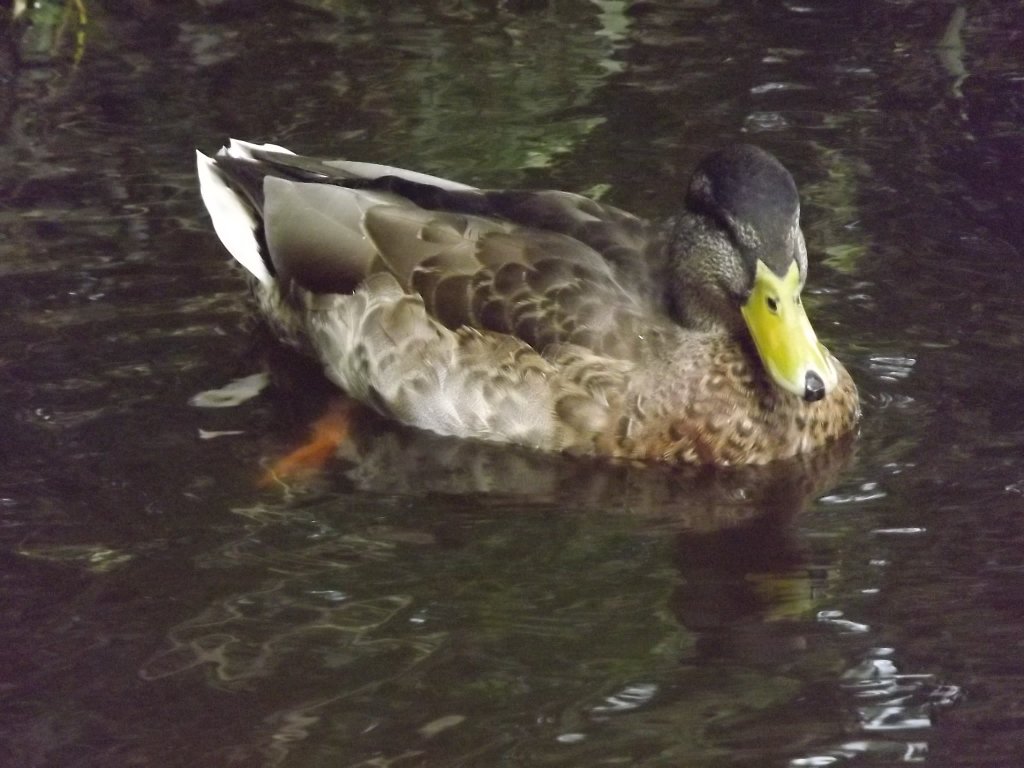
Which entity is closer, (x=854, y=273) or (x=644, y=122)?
(x=854, y=273)

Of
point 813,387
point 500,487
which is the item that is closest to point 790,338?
point 813,387

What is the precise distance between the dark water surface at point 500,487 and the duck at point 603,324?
17 centimetres

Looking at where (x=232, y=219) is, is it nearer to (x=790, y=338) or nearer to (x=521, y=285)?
(x=521, y=285)

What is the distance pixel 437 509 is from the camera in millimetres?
6469

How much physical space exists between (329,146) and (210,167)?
1540 mm

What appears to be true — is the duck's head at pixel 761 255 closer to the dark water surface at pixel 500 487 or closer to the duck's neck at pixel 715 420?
the duck's neck at pixel 715 420

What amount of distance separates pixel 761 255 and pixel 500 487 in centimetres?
128

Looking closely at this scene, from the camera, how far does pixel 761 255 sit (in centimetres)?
664

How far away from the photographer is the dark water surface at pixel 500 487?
5.16 m

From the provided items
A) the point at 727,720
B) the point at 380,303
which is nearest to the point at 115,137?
the point at 380,303

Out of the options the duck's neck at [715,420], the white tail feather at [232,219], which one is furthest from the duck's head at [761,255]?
the white tail feather at [232,219]

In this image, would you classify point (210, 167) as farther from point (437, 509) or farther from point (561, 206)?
point (437, 509)

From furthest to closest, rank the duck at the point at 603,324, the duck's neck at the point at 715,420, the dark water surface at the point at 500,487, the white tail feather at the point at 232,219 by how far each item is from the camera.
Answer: the white tail feather at the point at 232,219 < the duck's neck at the point at 715,420 < the duck at the point at 603,324 < the dark water surface at the point at 500,487

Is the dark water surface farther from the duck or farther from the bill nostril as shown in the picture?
the bill nostril
